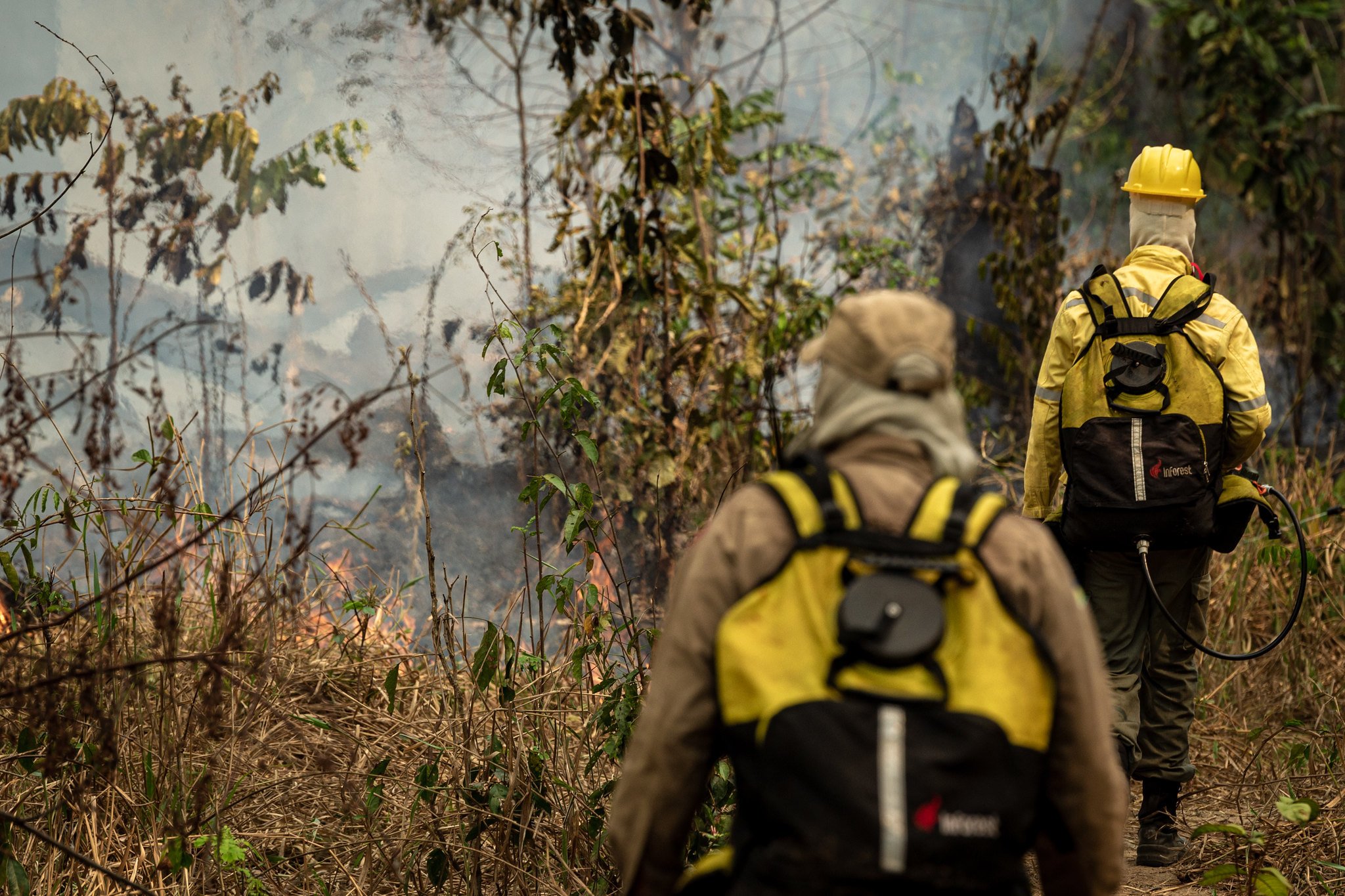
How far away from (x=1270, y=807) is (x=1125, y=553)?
3.01ft

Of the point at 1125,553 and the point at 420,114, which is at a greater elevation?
the point at 420,114

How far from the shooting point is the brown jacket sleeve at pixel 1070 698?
1.41 metres

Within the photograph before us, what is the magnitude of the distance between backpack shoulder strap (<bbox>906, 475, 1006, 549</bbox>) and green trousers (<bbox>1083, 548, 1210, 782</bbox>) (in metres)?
2.10

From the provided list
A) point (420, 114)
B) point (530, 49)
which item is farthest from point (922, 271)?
point (420, 114)

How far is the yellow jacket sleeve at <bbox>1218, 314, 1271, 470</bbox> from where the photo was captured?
3.14 m

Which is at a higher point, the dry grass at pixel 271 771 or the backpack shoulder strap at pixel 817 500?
the backpack shoulder strap at pixel 817 500

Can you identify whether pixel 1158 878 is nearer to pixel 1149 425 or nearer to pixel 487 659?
pixel 1149 425

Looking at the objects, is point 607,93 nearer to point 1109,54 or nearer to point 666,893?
point 666,893

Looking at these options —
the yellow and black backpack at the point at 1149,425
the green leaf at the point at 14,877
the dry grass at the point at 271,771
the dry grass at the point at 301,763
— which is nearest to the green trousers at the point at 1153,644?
the yellow and black backpack at the point at 1149,425

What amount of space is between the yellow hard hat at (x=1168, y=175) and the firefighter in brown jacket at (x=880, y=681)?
2.08 m

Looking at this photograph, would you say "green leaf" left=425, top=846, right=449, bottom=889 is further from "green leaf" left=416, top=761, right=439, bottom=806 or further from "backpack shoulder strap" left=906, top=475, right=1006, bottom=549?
"backpack shoulder strap" left=906, top=475, right=1006, bottom=549

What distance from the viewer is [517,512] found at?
21.4 feet

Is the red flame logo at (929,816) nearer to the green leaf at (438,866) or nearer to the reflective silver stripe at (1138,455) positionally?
the green leaf at (438,866)

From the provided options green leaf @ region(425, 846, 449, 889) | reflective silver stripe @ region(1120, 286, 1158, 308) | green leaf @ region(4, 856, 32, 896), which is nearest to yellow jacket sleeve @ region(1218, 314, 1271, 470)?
reflective silver stripe @ region(1120, 286, 1158, 308)
